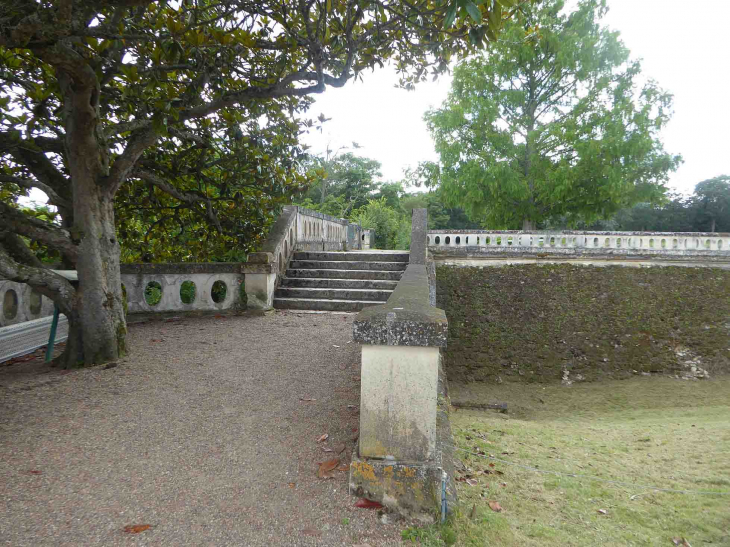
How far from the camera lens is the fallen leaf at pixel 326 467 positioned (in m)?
2.70

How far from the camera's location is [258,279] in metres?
7.79

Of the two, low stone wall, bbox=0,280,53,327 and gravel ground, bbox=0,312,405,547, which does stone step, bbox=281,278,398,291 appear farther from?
low stone wall, bbox=0,280,53,327

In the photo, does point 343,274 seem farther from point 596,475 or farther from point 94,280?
point 596,475

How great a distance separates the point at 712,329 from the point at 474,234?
602 cm

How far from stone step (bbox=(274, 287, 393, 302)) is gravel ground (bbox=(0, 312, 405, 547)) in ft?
9.95

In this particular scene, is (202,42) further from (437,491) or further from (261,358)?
(437,491)

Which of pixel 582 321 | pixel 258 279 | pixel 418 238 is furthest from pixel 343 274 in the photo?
pixel 582 321

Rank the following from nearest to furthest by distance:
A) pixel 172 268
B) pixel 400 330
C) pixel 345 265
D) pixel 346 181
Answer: pixel 400 330 → pixel 172 268 → pixel 345 265 → pixel 346 181

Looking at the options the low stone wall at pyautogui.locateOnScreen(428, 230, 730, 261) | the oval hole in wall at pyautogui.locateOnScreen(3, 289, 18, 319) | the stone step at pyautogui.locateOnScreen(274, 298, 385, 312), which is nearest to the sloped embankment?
the low stone wall at pyautogui.locateOnScreen(428, 230, 730, 261)

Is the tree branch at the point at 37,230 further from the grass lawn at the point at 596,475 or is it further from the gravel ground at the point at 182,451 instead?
the grass lawn at the point at 596,475

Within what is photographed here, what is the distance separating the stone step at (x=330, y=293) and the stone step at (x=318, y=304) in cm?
17

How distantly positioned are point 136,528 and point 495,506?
2.15 metres

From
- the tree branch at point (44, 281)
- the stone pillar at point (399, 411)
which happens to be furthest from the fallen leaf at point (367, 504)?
the tree branch at point (44, 281)

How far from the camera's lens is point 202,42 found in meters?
4.40
